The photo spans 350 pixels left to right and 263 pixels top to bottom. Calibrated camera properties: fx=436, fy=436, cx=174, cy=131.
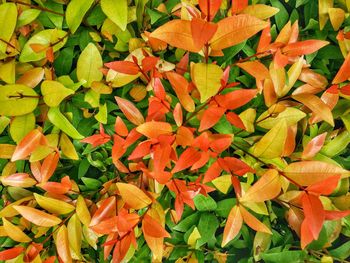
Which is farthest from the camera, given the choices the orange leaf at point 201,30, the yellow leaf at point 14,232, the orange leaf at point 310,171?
the yellow leaf at point 14,232

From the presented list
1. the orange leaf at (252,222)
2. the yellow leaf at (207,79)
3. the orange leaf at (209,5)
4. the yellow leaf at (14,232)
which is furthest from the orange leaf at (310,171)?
the yellow leaf at (14,232)

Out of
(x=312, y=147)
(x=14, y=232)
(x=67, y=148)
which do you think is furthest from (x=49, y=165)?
(x=312, y=147)

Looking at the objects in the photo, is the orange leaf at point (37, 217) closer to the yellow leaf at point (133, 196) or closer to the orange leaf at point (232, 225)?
the yellow leaf at point (133, 196)

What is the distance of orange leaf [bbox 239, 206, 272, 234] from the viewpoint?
800 millimetres

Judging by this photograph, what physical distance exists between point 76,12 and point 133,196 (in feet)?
1.18

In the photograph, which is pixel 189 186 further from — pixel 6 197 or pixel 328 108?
pixel 6 197

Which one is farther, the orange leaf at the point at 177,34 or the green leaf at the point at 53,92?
the green leaf at the point at 53,92

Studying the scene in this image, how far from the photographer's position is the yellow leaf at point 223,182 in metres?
0.82

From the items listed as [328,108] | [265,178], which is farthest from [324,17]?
[265,178]

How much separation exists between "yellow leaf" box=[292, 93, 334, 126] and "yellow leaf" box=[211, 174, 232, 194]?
0.65 feet

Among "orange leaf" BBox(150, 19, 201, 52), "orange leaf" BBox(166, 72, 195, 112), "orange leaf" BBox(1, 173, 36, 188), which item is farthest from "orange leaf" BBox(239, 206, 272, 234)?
"orange leaf" BBox(1, 173, 36, 188)

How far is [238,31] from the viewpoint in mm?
708

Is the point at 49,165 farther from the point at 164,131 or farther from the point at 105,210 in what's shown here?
the point at 164,131

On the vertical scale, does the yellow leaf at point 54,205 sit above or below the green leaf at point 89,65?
below
